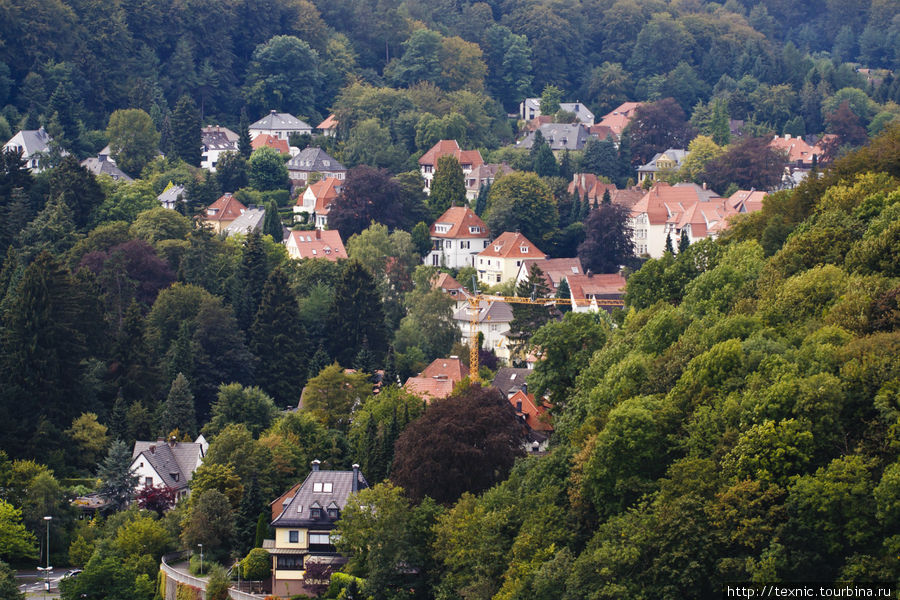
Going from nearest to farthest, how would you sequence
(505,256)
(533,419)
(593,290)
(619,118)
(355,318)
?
(533,419), (355,318), (593,290), (505,256), (619,118)

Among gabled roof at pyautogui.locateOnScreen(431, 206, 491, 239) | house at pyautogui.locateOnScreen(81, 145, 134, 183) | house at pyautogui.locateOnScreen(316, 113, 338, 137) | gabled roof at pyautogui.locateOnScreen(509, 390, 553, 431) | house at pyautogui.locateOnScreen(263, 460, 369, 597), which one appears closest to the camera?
house at pyautogui.locateOnScreen(263, 460, 369, 597)

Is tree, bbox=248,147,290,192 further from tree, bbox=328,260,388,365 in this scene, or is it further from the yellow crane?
tree, bbox=328,260,388,365

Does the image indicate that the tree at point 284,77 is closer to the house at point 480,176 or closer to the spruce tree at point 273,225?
the house at point 480,176

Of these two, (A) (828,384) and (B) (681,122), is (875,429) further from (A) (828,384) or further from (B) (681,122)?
(B) (681,122)

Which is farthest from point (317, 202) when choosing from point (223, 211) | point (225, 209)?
point (223, 211)

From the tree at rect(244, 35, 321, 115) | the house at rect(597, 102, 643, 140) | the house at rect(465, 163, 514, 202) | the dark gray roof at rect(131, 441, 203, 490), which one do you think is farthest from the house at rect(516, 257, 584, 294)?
the tree at rect(244, 35, 321, 115)

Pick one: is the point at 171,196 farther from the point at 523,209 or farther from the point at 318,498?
the point at 318,498

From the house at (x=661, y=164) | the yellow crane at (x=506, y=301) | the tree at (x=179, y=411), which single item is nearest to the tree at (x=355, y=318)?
the yellow crane at (x=506, y=301)
